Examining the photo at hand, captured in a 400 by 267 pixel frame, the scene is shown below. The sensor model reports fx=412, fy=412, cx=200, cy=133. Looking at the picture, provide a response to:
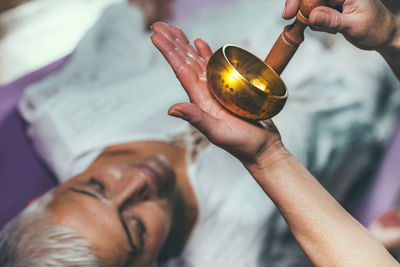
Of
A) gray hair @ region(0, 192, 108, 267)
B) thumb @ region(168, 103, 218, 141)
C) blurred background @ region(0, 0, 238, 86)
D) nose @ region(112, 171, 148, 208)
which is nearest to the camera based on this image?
thumb @ region(168, 103, 218, 141)

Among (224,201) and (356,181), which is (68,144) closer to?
(224,201)

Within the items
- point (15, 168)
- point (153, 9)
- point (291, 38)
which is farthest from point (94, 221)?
point (153, 9)

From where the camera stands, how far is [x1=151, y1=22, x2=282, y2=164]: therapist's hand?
20.0 inches

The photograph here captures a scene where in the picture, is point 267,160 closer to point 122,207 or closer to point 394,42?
point 394,42

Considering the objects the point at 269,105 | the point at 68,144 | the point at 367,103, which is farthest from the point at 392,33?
the point at 68,144

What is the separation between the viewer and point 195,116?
49cm

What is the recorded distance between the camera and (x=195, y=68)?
0.59 meters

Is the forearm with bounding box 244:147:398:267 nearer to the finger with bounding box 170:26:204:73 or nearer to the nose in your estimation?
the finger with bounding box 170:26:204:73

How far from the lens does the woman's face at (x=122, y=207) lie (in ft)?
2.53

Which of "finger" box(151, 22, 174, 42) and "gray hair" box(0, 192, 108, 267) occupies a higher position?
"finger" box(151, 22, 174, 42)

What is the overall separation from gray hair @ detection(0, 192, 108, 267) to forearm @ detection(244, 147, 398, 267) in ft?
1.25

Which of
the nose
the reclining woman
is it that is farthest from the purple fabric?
the nose

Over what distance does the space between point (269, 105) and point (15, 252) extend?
→ 1.74 ft

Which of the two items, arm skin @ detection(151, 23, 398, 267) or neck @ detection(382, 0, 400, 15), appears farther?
neck @ detection(382, 0, 400, 15)
